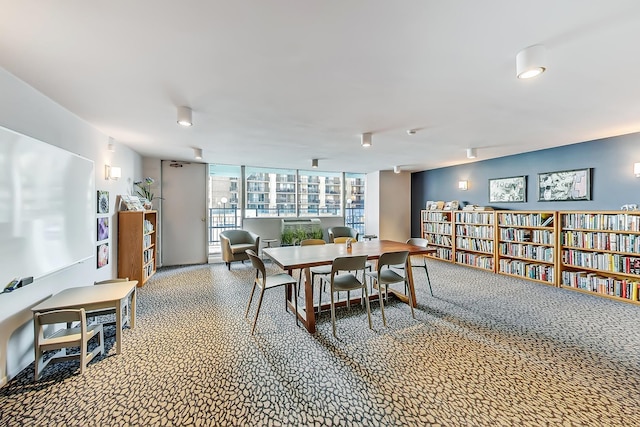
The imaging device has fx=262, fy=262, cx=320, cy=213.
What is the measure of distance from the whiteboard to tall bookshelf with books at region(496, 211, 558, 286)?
656 cm

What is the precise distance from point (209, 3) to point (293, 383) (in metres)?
2.48

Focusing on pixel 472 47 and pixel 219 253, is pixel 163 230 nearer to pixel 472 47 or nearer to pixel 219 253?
pixel 219 253

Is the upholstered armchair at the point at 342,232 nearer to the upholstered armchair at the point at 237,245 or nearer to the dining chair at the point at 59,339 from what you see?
the upholstered armchair at the point at 237,245

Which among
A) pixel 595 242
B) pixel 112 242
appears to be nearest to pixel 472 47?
pixel 595 242

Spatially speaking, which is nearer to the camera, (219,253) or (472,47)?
(472,47)

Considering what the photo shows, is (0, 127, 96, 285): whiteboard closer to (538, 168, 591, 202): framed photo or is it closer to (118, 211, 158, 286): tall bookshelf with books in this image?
(118, 211, 158, 286): tall bookshelf with books

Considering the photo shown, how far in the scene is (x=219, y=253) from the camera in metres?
6.43

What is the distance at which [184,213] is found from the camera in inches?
236

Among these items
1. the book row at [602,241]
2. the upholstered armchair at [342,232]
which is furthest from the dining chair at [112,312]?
the book row at [602,241]

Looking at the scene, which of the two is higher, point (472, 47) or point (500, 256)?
point (472, 47)

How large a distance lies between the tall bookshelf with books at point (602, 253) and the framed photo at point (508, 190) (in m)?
0.86

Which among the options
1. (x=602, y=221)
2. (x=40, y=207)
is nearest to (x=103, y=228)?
(x=40, y=207)

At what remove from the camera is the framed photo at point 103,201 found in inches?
134

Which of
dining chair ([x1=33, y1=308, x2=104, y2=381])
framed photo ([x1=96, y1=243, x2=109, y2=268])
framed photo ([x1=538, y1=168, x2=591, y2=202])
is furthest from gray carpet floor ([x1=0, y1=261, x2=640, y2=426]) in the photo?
framed photo ([x1=538, y1=168, x2=591, y2=202])
